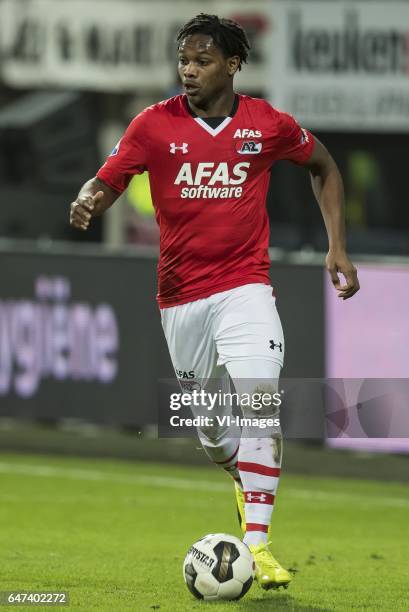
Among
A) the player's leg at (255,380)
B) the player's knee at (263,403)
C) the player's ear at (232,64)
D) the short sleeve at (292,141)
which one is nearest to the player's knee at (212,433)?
the player's leg at (255,380)

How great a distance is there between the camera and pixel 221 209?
8195 mm

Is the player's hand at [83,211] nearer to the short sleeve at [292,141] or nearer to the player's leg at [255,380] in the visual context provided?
the player's leg at [255,380]

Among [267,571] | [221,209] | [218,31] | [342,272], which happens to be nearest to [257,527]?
[267,571]

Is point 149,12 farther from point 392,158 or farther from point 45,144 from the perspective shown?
point 392,158

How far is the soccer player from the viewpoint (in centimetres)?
807

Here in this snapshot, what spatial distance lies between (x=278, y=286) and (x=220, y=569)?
7444 mm

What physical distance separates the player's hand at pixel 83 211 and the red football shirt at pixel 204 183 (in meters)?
0.35

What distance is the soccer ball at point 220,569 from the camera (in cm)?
775

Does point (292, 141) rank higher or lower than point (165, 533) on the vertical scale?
higher

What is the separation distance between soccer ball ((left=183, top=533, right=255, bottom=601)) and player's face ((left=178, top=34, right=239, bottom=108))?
1.97 metres

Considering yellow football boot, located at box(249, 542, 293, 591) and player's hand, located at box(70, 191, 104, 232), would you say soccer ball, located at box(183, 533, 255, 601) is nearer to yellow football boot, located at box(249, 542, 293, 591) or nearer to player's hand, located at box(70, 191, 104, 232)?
yellow football boot, located at box(249, 542, 293, 591)

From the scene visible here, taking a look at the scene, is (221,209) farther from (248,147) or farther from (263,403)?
(263,403)

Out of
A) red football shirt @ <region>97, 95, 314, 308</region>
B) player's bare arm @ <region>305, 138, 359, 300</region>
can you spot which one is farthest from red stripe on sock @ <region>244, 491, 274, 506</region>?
player's bare arm @ <region>305, 138, 359, 300</region>

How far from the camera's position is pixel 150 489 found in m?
13.5
